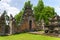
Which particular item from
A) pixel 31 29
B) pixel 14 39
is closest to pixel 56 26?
pixel 31 29

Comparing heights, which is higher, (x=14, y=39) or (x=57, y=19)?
(x=57, y=19)

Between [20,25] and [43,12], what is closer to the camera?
[20,25]

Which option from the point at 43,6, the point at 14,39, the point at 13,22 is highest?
the point at 43,6

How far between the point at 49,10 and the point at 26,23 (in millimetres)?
26132

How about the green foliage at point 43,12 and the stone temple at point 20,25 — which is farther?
the green foliage at point 43,12

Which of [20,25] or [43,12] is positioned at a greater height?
[43,12]

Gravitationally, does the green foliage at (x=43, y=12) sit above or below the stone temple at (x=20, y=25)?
above

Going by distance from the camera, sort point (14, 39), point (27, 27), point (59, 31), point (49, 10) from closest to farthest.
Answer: point (14, 39) < point (59, 31) < point (27, 27) < point (49, 10)

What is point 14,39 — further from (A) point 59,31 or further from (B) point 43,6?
(B) point 43,6

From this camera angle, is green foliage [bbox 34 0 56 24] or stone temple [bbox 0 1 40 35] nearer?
stone temple [bbox 0 1 40 35]

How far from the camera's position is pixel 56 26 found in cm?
3734

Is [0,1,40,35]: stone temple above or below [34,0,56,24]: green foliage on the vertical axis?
below

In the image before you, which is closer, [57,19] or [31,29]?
[57,19]

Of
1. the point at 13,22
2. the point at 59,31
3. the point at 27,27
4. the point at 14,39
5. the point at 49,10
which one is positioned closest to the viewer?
the point at 14,39
